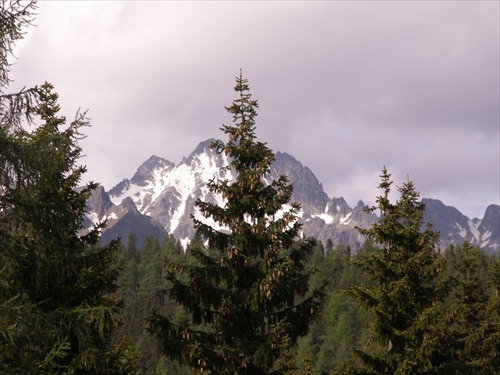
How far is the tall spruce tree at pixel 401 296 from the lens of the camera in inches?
664

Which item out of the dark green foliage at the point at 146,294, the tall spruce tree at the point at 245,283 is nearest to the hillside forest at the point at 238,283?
the tall spruce tree at the point at 245,283

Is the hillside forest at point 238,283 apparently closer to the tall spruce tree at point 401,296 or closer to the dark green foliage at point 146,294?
the tall spruce tree at point 401,296

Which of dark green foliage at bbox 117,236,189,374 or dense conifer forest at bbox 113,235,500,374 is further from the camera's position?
dark green foliage at bbox 117,236,189,374

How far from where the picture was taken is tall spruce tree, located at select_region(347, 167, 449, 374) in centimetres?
1686

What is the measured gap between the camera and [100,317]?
36.8ft

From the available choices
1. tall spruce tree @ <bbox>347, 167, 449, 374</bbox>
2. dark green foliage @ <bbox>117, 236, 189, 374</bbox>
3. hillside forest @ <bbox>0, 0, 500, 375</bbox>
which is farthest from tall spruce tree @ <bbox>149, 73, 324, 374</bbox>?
dark green foliage @ <bbox>117, 236, 189, 374</bbox>

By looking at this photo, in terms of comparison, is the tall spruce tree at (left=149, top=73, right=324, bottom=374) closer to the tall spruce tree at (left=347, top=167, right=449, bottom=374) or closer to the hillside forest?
the hillside forest

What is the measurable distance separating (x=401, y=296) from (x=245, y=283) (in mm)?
4636

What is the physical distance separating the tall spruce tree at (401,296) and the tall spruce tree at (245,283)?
8.93 ft

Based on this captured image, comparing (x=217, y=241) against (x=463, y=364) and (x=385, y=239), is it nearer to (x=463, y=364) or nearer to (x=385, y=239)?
(x=385, y=239)

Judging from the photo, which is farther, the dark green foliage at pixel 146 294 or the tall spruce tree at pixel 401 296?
the dark green foliage at pixel 146 294

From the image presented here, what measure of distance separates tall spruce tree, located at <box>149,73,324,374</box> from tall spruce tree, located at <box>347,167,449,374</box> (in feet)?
8.93

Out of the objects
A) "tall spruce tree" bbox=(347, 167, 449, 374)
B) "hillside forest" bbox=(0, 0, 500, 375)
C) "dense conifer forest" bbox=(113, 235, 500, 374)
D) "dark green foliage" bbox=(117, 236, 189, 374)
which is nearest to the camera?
"hillside forest" bbox=(0, 0, 500, 375)

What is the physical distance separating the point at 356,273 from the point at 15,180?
11247 centimetres
